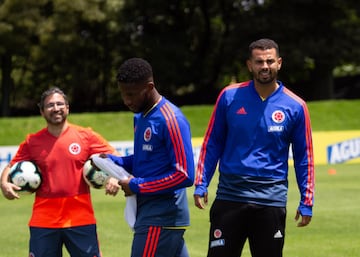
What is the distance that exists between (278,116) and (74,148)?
204 centimetres

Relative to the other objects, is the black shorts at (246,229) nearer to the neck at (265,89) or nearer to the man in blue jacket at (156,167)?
the man in blue jacket at (156,167)

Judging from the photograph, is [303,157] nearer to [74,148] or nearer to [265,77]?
[265,77]

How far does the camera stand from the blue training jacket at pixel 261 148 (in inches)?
252

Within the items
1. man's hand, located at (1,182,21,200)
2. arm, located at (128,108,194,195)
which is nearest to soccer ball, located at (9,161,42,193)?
man's hand, located at (1,182,21,200)

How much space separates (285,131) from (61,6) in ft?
105

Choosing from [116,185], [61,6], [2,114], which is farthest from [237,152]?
[2,114]

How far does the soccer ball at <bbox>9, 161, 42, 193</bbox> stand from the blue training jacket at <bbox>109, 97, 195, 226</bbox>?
1.59 metres

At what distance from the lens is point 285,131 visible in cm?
644

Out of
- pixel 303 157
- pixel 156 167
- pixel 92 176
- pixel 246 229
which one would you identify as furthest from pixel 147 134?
pixel 92 176

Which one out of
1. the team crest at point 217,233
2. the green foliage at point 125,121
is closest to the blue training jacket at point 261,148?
the team crest at point 217,233

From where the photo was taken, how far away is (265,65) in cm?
644

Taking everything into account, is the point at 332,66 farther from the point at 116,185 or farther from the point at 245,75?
the point at 116,185

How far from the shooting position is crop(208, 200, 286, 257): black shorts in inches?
251

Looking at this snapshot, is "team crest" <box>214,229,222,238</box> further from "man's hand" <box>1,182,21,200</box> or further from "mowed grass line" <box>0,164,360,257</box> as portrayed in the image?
"mowed grass line" <box>0,164,360,257</box>
